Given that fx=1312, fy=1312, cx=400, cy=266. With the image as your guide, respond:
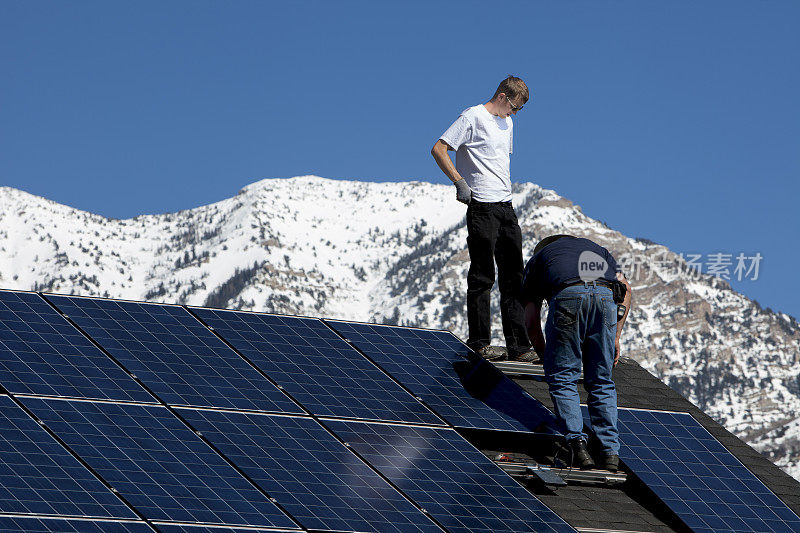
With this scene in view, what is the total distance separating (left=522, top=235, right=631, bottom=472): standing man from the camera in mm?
13312

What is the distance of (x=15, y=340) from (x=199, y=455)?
8.11ft

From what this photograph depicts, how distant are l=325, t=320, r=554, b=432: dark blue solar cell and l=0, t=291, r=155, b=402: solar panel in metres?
3.22

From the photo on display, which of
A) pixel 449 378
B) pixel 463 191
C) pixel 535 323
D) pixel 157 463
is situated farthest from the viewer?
pixel 463 191

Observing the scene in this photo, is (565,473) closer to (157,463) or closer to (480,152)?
(157,463)

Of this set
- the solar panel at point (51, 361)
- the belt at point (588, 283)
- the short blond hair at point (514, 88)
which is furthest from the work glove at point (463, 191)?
the solar panel at point (51, 361)

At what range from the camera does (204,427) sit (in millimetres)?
11945

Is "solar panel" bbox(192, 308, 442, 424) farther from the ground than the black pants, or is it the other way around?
the black pants

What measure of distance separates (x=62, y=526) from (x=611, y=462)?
598 centimetres

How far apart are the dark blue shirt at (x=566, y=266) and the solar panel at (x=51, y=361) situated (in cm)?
422

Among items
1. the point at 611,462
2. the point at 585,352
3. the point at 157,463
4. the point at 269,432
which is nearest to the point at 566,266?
the point at 585,352

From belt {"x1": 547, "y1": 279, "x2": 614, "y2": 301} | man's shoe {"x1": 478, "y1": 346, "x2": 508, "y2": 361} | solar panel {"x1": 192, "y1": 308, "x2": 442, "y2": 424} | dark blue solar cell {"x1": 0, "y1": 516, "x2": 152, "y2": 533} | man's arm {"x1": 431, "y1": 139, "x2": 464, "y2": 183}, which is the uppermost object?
man's arm {"x1": 431, "y1": 139, "x2": 464, "y2": 183}

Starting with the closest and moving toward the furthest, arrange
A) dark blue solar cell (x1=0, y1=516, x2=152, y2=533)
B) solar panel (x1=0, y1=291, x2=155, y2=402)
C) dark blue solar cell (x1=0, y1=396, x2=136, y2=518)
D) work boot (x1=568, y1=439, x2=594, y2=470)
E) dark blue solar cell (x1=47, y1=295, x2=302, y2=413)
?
dark blue solar cell (x1=0, y1=516, x2=152, y2=533) → dark blue solar cell (x1=0, y1=396, x2=136, y2=518) → solar panel (x1=0, y1=291, x2=155, y2=402) → dark blue solar cell (x1=47, y1=295, x2=302, y2=413) → work boot (x1=568, y1=439, x2=594, y2=470)

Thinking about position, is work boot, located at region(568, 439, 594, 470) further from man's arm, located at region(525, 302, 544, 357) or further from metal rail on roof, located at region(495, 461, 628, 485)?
man's arm, located at region(525, 302, 544, 357)

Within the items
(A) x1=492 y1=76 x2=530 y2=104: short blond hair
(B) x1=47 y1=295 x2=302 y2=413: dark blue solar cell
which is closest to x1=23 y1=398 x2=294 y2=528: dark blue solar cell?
(B) x1=47 y1=295 x2=302 y2=413: dark blue solar cell
